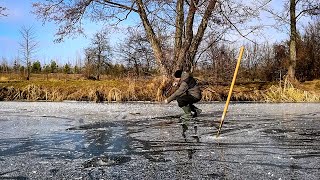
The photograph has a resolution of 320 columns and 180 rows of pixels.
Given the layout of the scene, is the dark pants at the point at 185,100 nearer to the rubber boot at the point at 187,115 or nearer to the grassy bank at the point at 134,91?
the rubber boot at the point at 187,115

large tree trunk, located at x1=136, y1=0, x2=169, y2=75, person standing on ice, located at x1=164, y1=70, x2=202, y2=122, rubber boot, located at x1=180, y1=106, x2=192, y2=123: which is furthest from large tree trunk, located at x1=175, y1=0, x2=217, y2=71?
rubber boot, located at x1=180, y1=106, x2=192, y2=123

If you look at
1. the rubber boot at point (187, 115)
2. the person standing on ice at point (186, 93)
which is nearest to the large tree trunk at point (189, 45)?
the person standing on ice at point (186, 93)

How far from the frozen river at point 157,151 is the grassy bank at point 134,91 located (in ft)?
40.2

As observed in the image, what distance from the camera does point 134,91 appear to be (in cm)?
2408

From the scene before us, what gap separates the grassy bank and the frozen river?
40.2 ft

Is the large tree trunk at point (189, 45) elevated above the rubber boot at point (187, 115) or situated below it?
above

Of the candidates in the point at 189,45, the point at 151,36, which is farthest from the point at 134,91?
the point at 189,45

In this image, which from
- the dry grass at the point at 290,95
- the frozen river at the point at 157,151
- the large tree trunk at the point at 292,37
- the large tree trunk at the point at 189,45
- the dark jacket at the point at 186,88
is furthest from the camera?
the large tree trunk at the point at 292,37

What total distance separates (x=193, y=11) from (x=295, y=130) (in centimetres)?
1392

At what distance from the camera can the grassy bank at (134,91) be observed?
23906 millimetres

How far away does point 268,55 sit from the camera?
117 ft

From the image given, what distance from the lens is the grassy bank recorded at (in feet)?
78.4

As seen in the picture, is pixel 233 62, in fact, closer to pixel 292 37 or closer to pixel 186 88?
pixel 292 37

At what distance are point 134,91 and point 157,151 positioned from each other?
16.9 m
